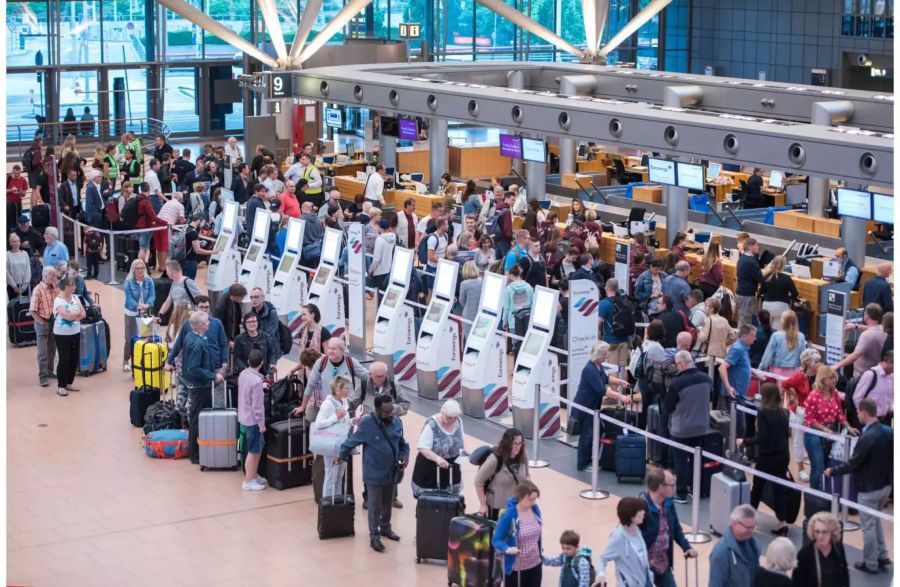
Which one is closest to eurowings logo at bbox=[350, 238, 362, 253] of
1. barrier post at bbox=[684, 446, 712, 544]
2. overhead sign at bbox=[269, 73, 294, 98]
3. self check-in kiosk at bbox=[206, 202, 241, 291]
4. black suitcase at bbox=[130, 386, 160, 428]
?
self check-in kiosk at bbox=[206, 202, 241, 291]

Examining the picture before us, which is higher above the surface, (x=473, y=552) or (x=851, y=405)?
(x=851, y=405)

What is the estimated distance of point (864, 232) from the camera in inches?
725

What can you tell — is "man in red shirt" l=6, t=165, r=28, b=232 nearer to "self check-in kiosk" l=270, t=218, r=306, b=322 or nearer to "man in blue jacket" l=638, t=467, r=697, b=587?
"self check-in kiosk" l=270, t=218, r=306, b=322

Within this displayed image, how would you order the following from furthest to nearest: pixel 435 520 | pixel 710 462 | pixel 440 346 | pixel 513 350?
1. pixel 513 350
2. pixel 440 346
3. pixel 710 462
4. pixel 435 520

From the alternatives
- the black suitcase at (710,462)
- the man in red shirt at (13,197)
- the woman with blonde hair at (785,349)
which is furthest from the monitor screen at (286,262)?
the black suitcase at (710,462)

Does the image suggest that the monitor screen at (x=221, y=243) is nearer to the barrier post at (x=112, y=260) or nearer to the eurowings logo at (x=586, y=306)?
the barrier post at (x=112, y=260)

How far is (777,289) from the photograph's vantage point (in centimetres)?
1609

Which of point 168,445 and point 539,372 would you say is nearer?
point 168,445

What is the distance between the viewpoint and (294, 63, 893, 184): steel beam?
1723 centimetres

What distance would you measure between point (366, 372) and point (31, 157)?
1485cm

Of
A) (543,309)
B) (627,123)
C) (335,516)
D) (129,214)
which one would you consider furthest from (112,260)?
(335,516)

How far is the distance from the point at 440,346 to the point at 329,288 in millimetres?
2226

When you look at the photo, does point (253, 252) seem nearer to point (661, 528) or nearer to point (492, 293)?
point (492, 293)

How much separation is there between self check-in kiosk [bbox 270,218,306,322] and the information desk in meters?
11.9
